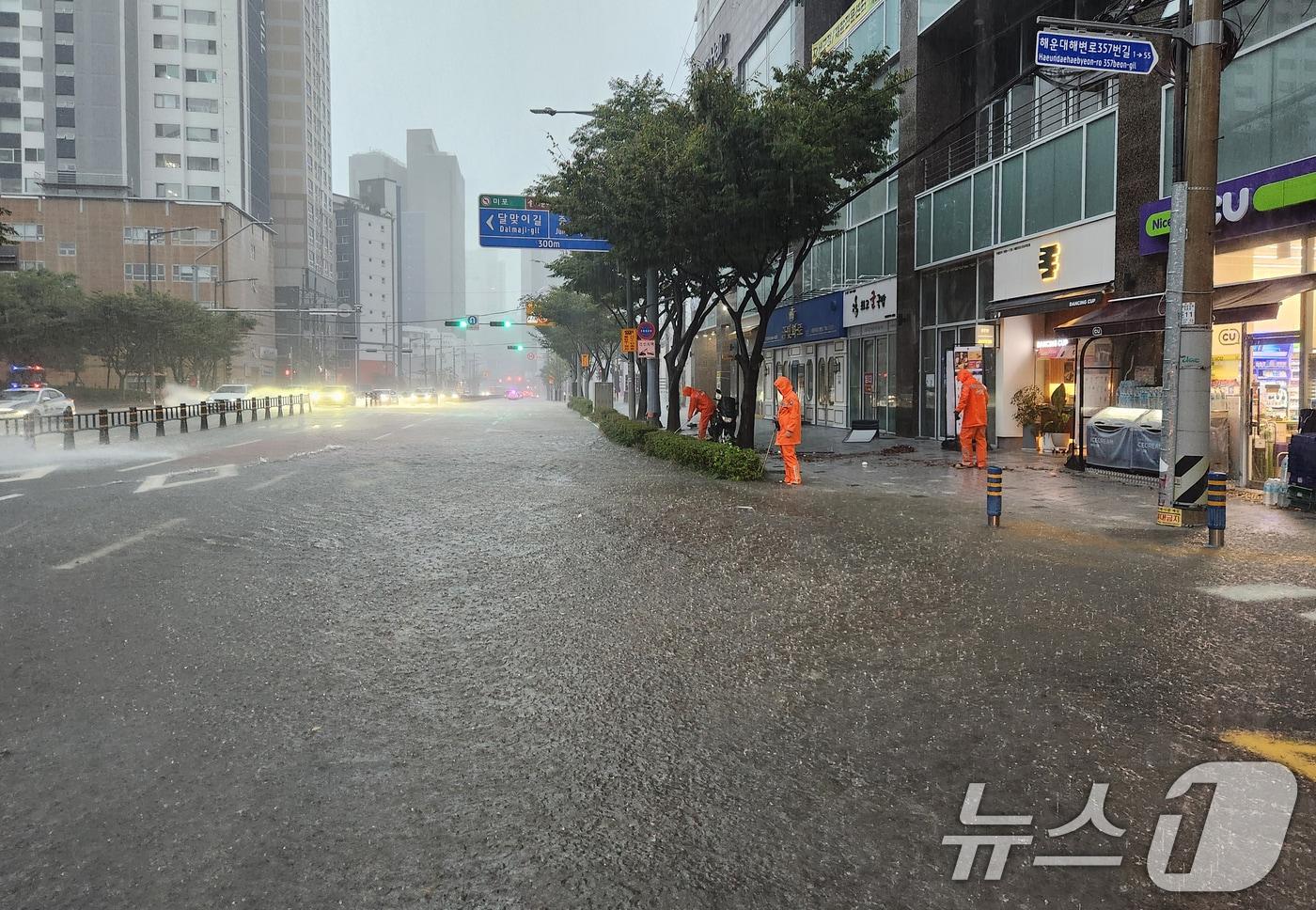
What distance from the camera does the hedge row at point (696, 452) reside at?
1612 cm

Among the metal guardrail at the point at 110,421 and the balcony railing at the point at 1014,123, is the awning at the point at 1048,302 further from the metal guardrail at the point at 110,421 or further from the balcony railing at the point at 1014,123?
the metal guardrail at the point at 110,421

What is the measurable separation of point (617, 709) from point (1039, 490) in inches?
462

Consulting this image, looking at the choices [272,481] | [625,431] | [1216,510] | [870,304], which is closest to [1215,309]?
[1216,510]

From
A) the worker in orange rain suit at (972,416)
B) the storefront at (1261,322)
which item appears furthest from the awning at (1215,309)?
the worker in orange rain suit at (972,416)

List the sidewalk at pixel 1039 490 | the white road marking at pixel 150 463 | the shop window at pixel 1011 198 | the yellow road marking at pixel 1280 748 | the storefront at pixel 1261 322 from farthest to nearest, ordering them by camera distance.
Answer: the shop window at pixel 1011 198 → the white road marking at pixel 150 463 → the storefront at pixel 1261 322 → the sidewalk at pixel 1039 490 → the yellow road marking at pixel 1280 748

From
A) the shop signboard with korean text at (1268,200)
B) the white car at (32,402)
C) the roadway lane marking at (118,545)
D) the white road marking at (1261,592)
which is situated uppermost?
the shop signboard with korean text at (1268,200)

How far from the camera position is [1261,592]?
755 cm

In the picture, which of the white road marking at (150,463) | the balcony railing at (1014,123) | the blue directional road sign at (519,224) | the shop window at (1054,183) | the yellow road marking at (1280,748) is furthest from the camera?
the blue directional road sign at (519,224)

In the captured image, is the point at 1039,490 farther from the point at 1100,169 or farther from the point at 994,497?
the point at 1100,169

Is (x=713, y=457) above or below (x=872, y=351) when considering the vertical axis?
below

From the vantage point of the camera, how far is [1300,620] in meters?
6.63

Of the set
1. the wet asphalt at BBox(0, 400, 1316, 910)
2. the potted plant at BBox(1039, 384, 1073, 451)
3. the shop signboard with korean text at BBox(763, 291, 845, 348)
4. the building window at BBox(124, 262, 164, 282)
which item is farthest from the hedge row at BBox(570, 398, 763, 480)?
the building window at BBox(124, 262, 164, 282)

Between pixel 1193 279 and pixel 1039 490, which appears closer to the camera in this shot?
pixel 1193 279

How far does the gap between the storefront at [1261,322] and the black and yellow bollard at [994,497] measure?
4675 mm
